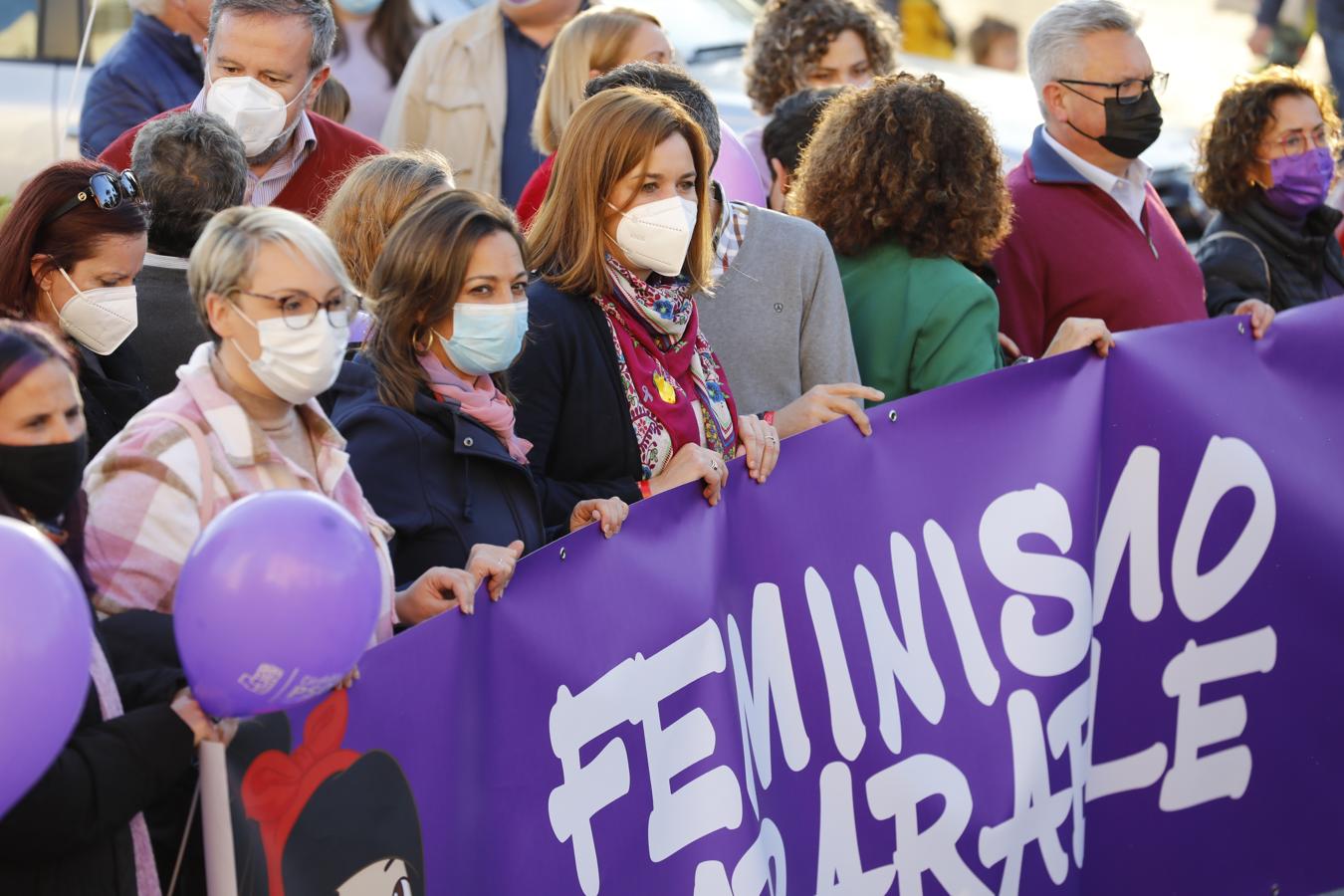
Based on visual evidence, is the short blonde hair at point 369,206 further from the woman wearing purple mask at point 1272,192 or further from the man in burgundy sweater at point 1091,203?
the woman wearing purple mask at point 1272,192

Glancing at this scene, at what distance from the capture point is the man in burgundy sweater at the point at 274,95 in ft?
16.2

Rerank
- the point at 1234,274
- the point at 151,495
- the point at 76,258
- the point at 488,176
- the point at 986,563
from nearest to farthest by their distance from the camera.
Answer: the point at 151,495 → the point at 76,258 → the point at 986,563 → the point at 1234,274 → the point at 488,176

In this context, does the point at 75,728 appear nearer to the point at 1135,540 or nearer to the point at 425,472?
the point at 425,472

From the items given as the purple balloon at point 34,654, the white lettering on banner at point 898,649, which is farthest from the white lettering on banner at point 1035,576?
the purple balloon at point 34,654

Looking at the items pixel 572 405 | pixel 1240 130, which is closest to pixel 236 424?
pixel 572 405

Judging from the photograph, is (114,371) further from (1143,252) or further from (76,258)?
(1143,252)

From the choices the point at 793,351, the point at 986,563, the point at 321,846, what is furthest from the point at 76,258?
the point at 986,563

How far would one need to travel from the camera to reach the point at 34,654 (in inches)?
95.0

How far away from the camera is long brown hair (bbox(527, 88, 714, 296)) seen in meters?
4.16

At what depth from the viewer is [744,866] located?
3844 millimetres

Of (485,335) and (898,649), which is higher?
(485,335)

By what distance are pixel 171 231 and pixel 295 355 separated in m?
1.36

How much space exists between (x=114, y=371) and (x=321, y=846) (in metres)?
1.31

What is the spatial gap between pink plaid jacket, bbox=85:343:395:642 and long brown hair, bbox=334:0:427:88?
451cm
